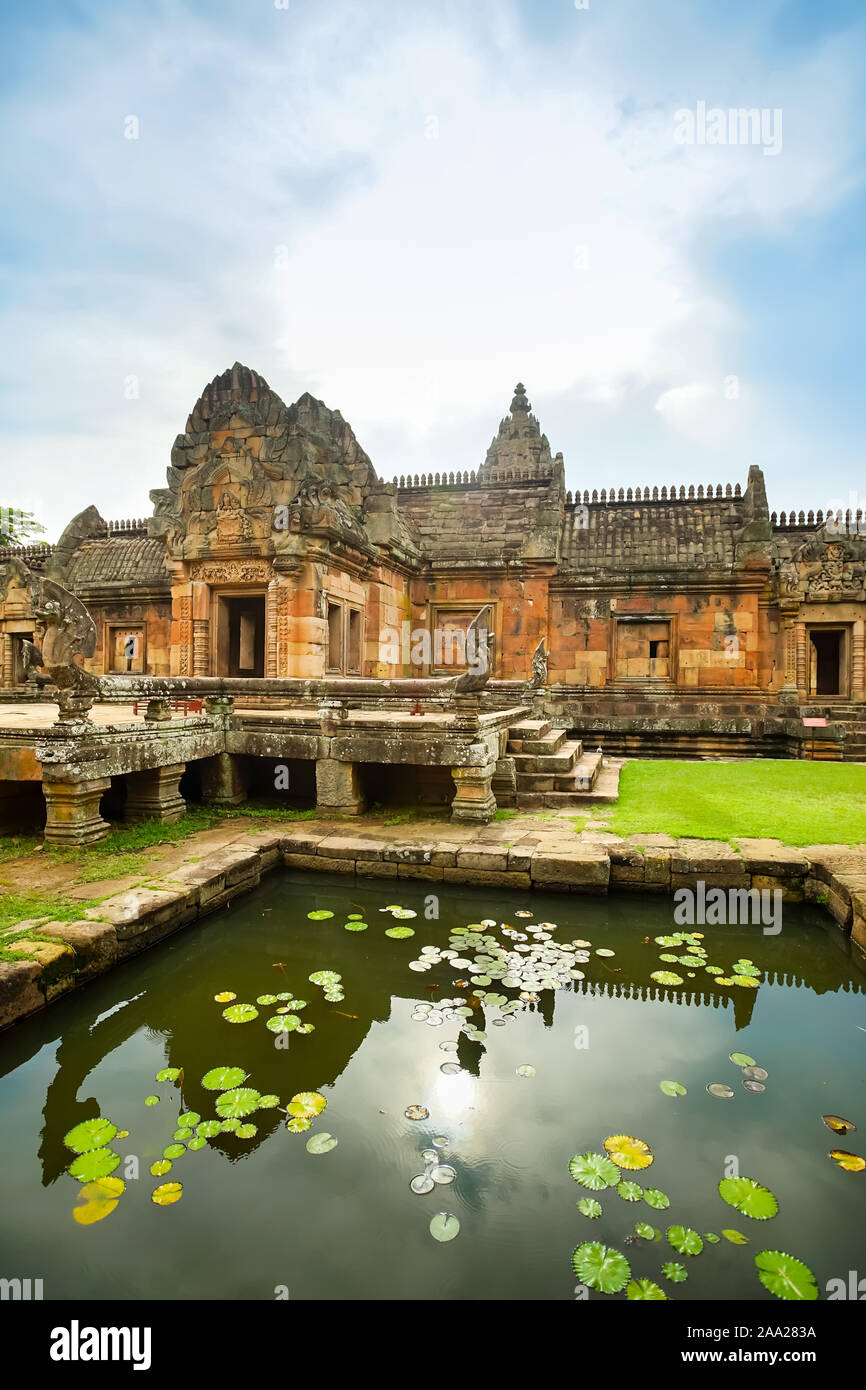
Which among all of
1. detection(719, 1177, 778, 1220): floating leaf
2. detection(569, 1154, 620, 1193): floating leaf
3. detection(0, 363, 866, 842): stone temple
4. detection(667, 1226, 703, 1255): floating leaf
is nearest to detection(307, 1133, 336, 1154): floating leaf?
detection(569, 1154, 620, 1193): floating leaf

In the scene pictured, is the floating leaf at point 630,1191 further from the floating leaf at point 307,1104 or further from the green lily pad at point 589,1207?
the floating leaf at point 307,1104

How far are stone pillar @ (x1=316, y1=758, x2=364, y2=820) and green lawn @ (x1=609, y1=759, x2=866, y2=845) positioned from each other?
2694mm

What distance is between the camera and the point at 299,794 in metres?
8.09

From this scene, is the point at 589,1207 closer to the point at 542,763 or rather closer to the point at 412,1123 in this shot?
the point at 412,1123

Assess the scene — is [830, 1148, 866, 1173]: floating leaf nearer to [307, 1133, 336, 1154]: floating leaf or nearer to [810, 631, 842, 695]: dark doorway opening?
[307, 1133, 336, 1154]: floating leaf

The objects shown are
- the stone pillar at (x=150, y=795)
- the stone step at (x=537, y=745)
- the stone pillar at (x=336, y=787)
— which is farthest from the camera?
Result: the stone step at (x=537, y=745)

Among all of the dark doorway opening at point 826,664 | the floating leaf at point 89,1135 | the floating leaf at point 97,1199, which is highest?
the dark doorway opening at point 826,664

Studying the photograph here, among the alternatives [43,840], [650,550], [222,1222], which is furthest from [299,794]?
[650,550]

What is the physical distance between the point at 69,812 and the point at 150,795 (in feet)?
3.57

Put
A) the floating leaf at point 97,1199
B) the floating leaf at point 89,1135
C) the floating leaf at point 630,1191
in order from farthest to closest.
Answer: the floating leaf at point 89,1135 < the floating leaf at point 630,1191 < the floating leaf at point 97,1199

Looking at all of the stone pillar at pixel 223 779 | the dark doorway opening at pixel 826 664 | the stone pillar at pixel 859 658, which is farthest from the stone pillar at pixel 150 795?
the dark doorway opening at pixel 826 664

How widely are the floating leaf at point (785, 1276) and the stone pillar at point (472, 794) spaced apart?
4.58 meters

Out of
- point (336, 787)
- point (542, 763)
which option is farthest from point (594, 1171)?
point (542, 763)

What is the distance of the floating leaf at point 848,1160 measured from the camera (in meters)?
2.53
